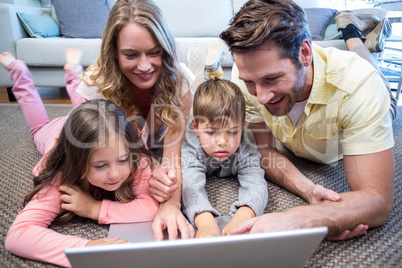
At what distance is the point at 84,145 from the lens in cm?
76

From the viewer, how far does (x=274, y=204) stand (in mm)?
924

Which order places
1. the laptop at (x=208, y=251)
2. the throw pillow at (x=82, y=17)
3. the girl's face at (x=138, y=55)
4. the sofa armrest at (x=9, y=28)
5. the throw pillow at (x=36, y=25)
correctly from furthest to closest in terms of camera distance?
the throw pillow at (x=82, y=17), the throw pillow at (x=36, y=25), the sofa armrest at (x=9, y=28), the girl's face at (x=138, y=55), the laptop at (x=208, y=251)

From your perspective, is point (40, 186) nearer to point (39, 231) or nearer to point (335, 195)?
point (39, 231)

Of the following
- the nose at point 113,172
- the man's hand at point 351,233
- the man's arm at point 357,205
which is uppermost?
the nose at point 113,172

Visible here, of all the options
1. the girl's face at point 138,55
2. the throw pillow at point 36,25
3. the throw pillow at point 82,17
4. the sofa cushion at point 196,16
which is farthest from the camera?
the sofa cushion at point 196,16

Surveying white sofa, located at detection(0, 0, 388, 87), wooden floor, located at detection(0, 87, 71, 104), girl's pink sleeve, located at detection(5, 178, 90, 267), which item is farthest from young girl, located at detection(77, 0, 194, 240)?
wooden floor, located at detection(0, 87, 71, 104)

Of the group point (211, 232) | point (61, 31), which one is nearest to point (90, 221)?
point (211, 232)

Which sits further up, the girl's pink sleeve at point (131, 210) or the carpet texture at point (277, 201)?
the girl's pink sleeve at point (131, 210)

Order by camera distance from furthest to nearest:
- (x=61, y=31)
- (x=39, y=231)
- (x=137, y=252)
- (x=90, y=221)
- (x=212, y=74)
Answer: (x=61, y=31) < (x=212, y=74) < (x=90, y=221) < (x=39, y=231) < (x=137, y=252)

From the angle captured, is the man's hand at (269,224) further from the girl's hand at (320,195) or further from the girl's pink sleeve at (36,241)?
the girl's pink sleeve at (36,241)

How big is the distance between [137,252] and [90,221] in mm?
460

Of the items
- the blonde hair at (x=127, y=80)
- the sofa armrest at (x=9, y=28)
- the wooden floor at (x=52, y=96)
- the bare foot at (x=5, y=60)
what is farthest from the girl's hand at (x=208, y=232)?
the sofa armrest at (x=9, y=28)

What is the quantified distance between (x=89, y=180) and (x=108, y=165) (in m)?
0.07

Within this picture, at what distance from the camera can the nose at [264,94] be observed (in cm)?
79
